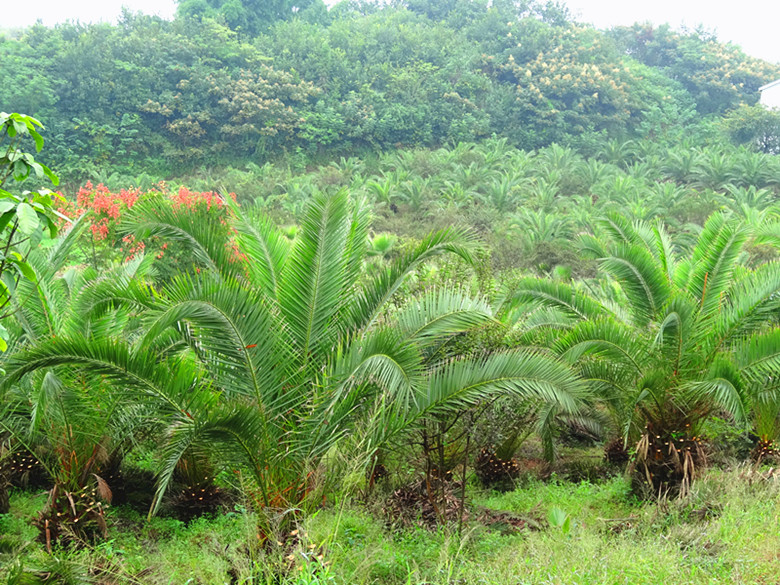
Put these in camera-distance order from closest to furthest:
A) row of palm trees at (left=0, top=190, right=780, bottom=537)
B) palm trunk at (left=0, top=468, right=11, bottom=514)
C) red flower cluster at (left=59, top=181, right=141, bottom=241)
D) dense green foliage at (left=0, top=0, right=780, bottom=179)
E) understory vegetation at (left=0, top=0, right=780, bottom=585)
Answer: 1. understory vegetation at (left=0, top=0, right=780, bottom=585)
2. row of palm trees at (left=0, top=190, right=780, bottom=537)
3. palm trunk at (left=0, top=468, right=11, bottom=514)
4. red flower cluster at (left=59, top=181, right=141, bottom=241)
5. dense green foliage at (left=0, top=0, right=780, bottom=179)

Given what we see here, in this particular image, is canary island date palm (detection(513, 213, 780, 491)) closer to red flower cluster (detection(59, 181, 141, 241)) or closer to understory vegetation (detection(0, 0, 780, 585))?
A: understory vegetation (detection(0, 0, 780, 585))

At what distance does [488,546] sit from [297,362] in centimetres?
232

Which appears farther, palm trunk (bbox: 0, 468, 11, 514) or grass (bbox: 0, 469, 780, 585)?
palm trunk (bbox: 0, 468, 11, 514)

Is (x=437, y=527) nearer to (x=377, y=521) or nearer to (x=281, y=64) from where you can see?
(x=377, y=521)

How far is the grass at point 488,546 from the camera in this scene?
4.18 meters

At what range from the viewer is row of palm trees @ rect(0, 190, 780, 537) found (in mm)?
4672

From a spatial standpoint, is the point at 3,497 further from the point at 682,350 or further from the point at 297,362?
the point at 682,350

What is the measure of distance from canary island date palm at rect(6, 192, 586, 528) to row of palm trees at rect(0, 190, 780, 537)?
0.02 metres

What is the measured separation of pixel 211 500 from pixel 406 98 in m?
29.0

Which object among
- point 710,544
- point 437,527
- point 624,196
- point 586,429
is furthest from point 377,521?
point 624,196

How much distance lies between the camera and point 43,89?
26.5 meters

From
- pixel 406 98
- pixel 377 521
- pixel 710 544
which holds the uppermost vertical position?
pixel 406 98

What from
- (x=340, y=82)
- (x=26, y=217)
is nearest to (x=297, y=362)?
(x=26, y=217)

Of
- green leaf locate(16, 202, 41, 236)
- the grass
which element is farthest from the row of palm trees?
green leaf locate(16, 202, 41, 236)
